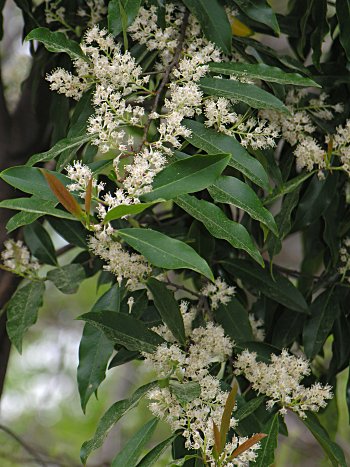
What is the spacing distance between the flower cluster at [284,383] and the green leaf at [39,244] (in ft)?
1.44

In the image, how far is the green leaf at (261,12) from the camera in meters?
1.02

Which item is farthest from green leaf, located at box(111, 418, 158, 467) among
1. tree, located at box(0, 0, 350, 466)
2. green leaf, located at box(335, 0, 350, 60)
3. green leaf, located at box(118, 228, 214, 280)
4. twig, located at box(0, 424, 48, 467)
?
twig, located at box(0, 424, 48, 467)

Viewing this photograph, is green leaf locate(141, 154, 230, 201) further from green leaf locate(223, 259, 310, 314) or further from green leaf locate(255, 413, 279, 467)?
green leaf locate(223, 259, 310, 314)

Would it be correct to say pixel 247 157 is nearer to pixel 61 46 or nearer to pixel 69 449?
pixel 61 46

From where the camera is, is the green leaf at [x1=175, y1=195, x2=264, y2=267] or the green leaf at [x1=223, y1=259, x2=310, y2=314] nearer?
the green leaf at [x1=175, y1=195, x2=264, y2=267]

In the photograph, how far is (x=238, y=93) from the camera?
91cm

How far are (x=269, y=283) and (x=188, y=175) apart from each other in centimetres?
49

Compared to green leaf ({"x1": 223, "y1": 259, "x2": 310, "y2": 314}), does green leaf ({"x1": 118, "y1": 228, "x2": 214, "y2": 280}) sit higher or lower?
higher

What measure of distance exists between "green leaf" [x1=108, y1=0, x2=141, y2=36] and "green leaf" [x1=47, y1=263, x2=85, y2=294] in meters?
0.44

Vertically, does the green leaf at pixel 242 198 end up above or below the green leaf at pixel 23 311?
above

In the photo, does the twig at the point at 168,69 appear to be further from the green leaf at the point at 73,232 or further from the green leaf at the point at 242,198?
the green leaf at the point at 73,232

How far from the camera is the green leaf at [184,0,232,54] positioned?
98 centimetres

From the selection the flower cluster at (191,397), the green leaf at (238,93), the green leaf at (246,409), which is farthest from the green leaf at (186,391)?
the green leaf at (238,93)

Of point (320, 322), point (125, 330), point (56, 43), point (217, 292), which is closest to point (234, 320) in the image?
point (217, 292)
